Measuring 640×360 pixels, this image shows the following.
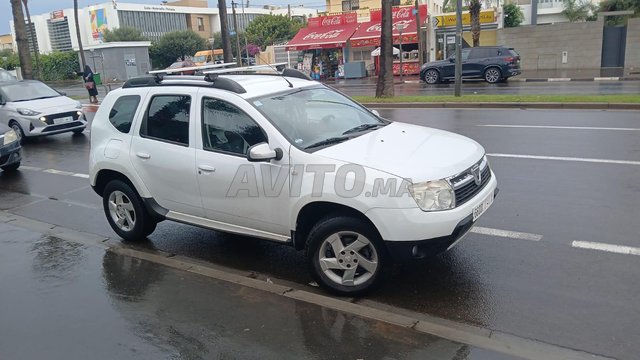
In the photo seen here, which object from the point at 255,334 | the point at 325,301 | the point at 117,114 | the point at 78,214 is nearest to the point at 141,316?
the point at 255,334

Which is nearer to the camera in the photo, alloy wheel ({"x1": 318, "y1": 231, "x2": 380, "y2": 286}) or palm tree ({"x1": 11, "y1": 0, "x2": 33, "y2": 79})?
alloy wheel ({"x1": 318, "y1": 231, "x2": 380, "y2": 286})

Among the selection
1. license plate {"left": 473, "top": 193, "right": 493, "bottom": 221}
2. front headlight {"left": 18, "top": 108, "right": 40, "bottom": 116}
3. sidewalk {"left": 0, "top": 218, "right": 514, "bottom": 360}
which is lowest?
sidewalk {"left": 0, "top": 218, "right": 514, "bottom": 360}

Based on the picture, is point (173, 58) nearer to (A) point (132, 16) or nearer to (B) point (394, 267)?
(A) point (132, 16)

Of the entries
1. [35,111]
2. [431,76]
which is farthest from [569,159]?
[431,76]

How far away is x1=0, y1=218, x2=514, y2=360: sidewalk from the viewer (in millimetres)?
3777

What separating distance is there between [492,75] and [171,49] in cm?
5865

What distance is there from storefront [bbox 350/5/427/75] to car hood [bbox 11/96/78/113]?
23.7 metres

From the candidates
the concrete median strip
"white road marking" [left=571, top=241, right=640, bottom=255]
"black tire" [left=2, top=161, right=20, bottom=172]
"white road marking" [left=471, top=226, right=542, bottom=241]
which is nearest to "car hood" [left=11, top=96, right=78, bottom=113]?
"black tire" [left=2, top=161, right=20, bottom=172]

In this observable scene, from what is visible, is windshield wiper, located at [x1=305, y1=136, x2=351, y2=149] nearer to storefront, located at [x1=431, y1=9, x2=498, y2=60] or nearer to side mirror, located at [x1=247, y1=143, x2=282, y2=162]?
side mirror, located at [x1=247, y1=143, x2=282, y2=162]

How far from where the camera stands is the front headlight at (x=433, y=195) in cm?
412

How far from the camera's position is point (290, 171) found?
457 centimetres

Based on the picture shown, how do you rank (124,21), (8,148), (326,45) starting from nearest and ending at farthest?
(8,148)
(326,45)
(124,21)

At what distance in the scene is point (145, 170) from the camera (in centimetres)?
561

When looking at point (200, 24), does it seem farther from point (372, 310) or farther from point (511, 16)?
point (372, 310)
